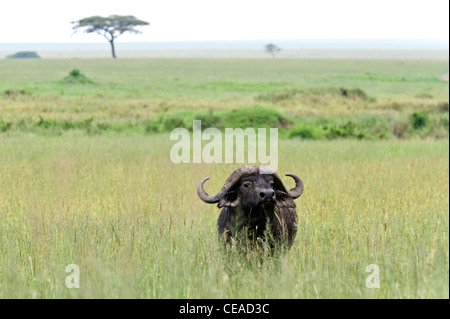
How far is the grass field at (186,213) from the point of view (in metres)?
5.14

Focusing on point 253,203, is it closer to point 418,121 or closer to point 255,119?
point 255,119

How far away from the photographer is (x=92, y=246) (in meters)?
6.11

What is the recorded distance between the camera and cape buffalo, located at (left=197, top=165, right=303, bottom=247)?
18.5 feet

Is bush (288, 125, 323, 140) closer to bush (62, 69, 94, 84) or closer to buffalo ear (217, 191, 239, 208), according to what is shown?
buffalo ear (217, 191, 239, 208)

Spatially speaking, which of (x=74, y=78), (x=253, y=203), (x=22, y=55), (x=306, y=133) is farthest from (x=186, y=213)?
(x=22, y=55)

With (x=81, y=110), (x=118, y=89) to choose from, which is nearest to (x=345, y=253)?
(x=81, y=110)

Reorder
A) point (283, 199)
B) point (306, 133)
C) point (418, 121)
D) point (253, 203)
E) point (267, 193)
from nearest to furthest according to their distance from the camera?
point (267, 193) → point (253, 203) → point (283, 199) → point (306, 133) → point (418, 121)

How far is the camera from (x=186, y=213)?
8.56 meters

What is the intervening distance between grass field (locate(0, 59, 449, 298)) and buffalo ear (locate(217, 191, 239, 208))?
510mm

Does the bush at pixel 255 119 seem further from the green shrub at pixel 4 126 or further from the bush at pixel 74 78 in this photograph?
the bush at pixel 74 78

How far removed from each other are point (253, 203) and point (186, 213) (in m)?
3.07

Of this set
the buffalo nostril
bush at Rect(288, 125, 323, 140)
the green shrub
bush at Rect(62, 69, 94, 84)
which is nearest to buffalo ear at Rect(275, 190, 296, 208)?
the buffalo nostril

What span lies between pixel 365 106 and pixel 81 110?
12.8 metres

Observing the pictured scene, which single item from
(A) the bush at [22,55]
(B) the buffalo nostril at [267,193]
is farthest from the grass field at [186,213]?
(A) the bush at [22,55]
